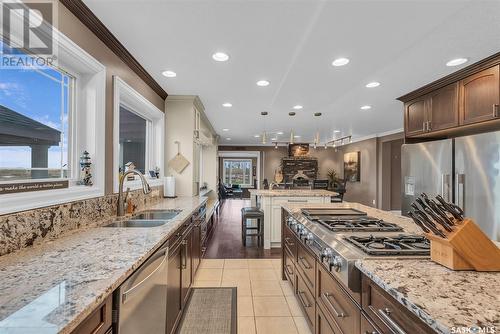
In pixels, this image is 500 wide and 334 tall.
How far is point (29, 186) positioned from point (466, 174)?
3949mm

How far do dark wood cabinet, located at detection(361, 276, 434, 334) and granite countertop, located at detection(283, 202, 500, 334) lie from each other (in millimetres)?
43

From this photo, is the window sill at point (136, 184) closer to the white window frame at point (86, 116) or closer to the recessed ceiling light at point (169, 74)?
the white window frame at point (86, 116)

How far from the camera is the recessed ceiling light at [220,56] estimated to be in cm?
247

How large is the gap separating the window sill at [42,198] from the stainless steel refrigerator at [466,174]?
12.2 feet

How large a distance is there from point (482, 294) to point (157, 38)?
262cm

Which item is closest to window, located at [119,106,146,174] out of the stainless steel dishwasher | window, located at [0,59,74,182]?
window, located at [0,59,74,182]

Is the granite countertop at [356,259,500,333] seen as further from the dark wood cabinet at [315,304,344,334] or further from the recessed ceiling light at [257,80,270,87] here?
the recessed ceiling light at [257,80,270,87]

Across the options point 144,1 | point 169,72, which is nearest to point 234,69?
point 169,72

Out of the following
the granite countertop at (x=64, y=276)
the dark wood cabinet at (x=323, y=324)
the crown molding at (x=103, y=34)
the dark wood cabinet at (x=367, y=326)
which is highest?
the crown molding at (x=103, y=34)

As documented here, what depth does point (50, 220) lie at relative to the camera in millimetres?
1468

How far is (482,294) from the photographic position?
0.76m

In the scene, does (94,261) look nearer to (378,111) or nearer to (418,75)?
(418,75)

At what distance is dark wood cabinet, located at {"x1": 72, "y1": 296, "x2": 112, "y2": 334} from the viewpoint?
767mm

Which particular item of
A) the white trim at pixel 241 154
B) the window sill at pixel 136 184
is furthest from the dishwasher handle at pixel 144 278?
the white trim at pixel 241 154
